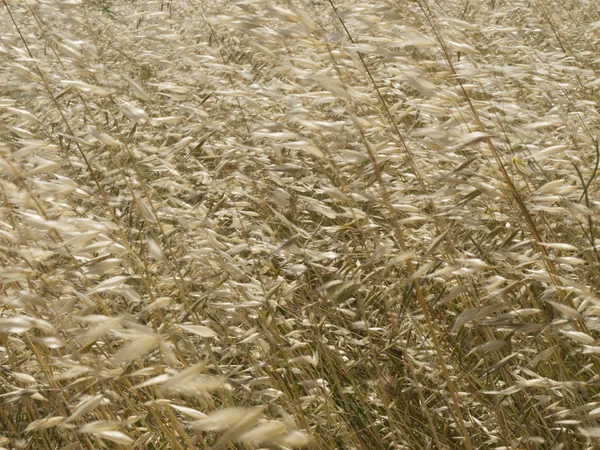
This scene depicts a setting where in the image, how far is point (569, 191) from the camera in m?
1.31

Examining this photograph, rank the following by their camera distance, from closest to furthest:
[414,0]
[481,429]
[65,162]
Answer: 1. [414,0]
2. [481,429]
3. [65,162]

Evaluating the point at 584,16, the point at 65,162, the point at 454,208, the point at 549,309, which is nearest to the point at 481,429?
the point at 549,309

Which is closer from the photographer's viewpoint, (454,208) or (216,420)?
(216,420)

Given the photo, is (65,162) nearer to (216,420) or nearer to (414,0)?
(414,0)

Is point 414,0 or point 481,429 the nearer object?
point 414,0

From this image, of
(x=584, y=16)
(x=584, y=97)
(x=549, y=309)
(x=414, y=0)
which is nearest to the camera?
(x=414, y=0)

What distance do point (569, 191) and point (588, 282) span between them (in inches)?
10.5

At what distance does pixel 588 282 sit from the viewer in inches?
57.9

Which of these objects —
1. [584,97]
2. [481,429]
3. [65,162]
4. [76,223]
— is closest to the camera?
[76,223]

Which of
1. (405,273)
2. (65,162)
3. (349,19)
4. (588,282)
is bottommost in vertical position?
(65,162)

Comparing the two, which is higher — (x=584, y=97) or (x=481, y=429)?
(x=584, y=97)

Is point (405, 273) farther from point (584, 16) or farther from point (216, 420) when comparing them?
point (584, 16)

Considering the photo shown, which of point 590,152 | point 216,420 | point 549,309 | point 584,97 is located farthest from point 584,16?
point 216,420

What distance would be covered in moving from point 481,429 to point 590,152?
834mm
